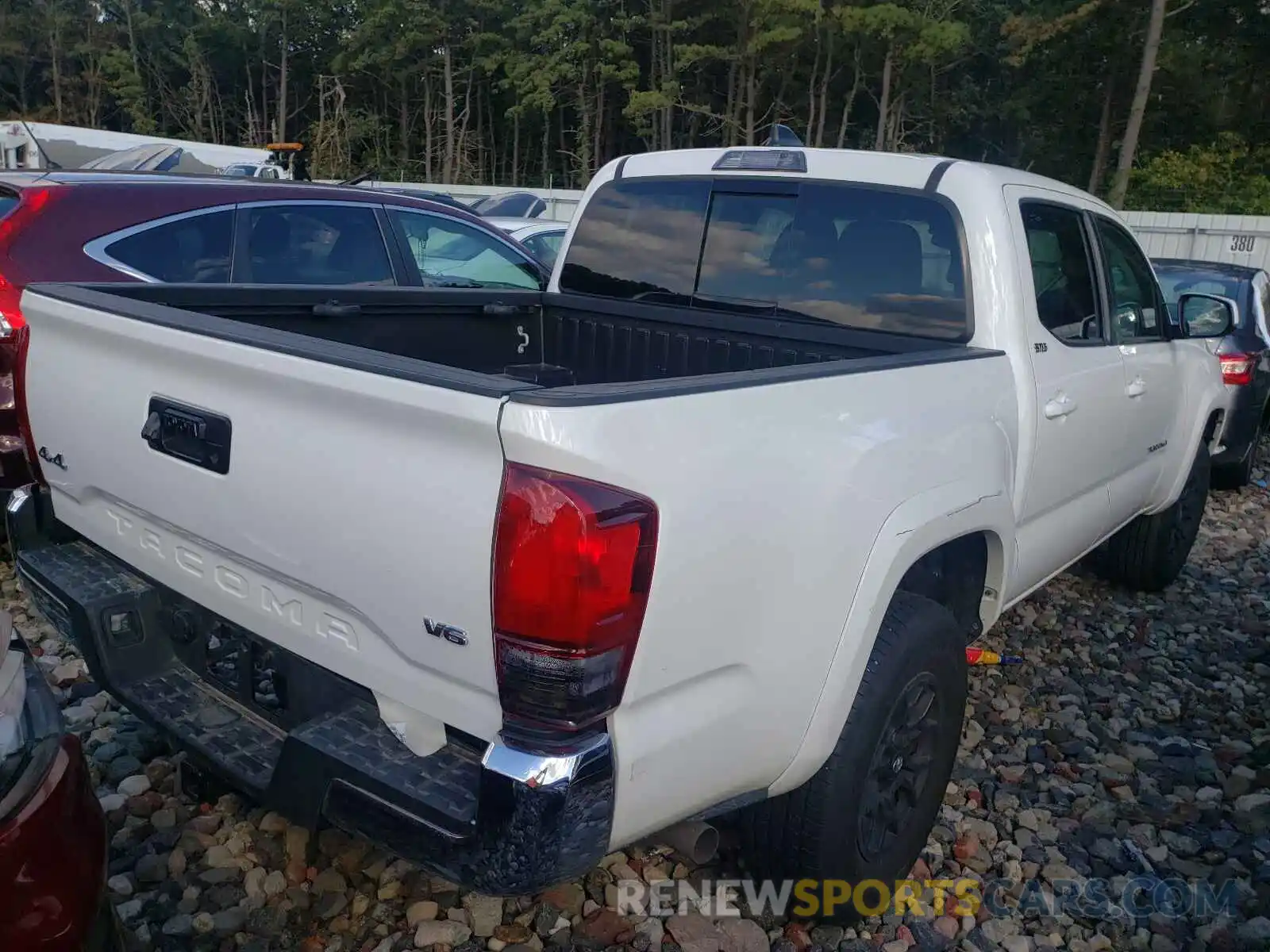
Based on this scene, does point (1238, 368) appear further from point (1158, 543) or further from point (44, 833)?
point (44, 833)

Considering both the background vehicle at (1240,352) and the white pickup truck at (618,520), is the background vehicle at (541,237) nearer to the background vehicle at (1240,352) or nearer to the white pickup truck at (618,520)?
the background vehicle at (1240,352)

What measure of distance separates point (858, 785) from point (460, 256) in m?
4.75

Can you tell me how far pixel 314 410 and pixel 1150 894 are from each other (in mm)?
2673

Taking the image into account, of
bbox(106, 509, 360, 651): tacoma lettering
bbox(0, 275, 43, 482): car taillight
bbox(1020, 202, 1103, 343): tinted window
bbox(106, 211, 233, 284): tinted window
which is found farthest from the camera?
bbox(106, 211, 233, 284): tinted window

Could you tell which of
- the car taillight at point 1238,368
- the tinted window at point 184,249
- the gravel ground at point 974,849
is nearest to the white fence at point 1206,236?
the car taillight at point 1238,368

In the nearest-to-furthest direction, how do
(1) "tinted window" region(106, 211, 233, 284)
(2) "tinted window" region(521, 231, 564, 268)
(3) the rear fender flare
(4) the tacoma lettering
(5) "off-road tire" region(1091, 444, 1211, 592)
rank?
1. (4) the tacoma lettering
2. (3) the rear fender flare
3. (1) "tinted window" region(106, 211, 233, 284)
4. (5) "off-road tire" region(1091, 444, 1211, 592)
5. (2) "tinted window" region(521, 231, 564, 268)

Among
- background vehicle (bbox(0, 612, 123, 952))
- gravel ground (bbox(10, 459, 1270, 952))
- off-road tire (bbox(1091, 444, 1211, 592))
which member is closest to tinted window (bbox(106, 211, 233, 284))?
gravel ground (bbox(10, 459, 1270, 952))

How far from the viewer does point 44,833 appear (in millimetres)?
1527

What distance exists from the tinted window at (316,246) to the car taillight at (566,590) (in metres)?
3.79

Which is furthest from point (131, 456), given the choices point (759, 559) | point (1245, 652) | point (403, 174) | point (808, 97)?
point (403, 174)

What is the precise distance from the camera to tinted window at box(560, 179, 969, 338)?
307 centimetres

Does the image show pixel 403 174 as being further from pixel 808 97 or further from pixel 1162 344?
pixel 1162 344

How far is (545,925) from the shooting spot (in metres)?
2.50

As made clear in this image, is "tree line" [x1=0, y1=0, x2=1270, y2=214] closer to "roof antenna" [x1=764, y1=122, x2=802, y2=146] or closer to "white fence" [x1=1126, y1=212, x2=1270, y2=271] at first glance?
"white fence" [x1=1126, y1=212, x2=1270, y2=271]
